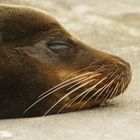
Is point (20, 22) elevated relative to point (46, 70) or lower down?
elevated

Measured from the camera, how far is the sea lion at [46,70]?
558 cm

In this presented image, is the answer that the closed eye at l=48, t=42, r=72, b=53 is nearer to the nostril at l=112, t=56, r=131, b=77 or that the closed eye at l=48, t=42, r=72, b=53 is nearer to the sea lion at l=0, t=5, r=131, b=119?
the sea lion at l=0, t=5, r=131, b=119

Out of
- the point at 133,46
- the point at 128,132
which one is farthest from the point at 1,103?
the point at 133,46

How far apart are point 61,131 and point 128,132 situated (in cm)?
48

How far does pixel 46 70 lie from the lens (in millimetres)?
5703

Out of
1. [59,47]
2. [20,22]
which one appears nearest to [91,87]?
[59,47]

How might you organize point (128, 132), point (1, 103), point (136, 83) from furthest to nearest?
point (136, 83) < point (1, 103) < point (128, 132)

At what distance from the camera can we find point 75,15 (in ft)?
34.4

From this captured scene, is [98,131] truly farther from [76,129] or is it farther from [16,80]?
[16,80]

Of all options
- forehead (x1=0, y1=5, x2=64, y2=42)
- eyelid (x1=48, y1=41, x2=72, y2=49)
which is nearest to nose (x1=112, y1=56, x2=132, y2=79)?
eyelid (x1=48, y1=41, x2=72, y2=49)

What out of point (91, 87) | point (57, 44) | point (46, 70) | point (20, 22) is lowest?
point (91, 87)

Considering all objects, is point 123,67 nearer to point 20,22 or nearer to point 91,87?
point 91,87

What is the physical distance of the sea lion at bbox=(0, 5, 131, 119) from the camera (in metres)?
5.58

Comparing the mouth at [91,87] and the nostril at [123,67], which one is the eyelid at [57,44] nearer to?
the mouth at [91,87]
